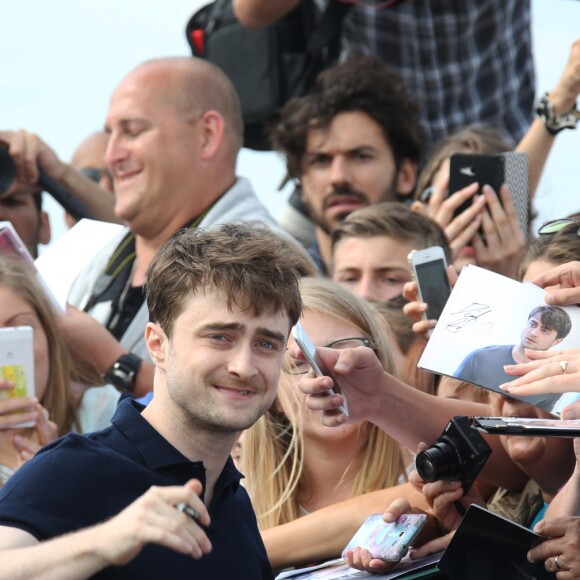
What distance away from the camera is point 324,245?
5.33 metres

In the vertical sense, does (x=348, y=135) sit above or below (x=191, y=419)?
below

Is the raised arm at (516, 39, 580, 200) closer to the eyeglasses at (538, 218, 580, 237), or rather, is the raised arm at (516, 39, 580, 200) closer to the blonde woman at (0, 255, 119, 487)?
the eyeglasses at (538, 218, 580, 237)

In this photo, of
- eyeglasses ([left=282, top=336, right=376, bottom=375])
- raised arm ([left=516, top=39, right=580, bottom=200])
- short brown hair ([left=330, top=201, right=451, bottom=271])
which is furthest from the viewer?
raised arm ([left=516, top=39, right=580, bottom=200])

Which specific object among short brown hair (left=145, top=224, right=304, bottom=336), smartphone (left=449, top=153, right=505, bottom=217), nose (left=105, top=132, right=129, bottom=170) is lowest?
nose (left=105, top=132, right=129, bottom=170)

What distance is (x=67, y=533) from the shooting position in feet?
7.47

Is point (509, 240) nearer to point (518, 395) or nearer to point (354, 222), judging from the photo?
point (354, 222)

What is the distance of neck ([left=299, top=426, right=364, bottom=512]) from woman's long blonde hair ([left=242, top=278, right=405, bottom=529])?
0.02m

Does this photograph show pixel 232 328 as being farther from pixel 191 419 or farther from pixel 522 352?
pixel 522 352

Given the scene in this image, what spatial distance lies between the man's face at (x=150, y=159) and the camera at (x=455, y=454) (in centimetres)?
243

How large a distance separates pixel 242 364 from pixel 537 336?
0.84 m

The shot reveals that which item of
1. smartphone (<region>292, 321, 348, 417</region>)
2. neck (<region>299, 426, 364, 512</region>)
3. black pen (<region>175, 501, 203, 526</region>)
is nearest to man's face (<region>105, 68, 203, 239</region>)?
neck (<region>299, 426, 364, 512</region>)

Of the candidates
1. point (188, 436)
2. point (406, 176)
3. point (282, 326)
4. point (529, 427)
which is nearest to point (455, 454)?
point (529, 427)

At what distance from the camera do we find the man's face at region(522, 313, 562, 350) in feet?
9.95

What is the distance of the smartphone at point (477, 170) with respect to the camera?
452 centimetres
